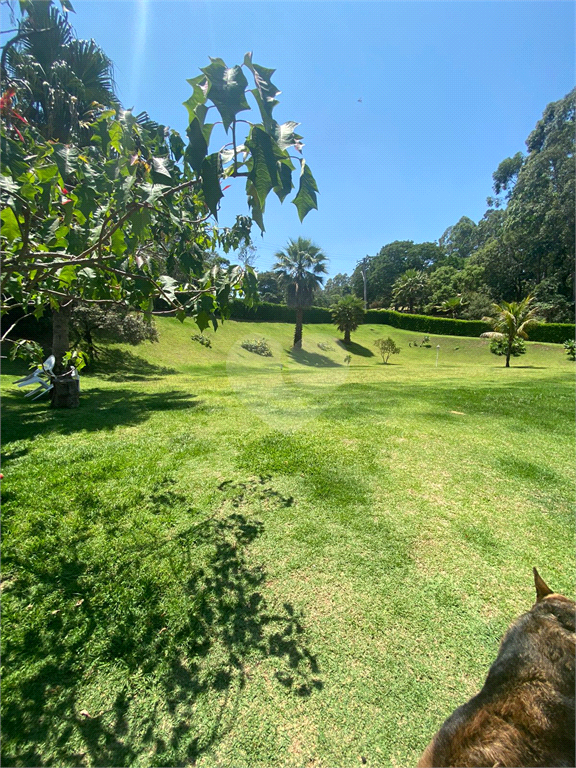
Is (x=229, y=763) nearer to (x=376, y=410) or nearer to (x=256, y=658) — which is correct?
(x=256, y=658)

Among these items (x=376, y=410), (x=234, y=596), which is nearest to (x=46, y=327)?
(x=376, y=410)

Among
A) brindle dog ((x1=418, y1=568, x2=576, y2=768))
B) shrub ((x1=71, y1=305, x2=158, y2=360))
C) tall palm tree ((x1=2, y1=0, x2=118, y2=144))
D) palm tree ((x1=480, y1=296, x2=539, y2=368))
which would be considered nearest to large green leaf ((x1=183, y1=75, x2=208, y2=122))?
brindle dog ((x1=418, y1=568, x2=576, y2=768))

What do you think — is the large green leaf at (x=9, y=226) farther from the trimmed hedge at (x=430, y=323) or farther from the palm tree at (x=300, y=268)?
the trimmed hedge at (x=430, y=323)

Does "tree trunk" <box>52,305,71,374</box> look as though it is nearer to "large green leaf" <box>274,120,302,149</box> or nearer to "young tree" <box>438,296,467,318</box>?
"large green leaf" <box>274,120,302,149</box>

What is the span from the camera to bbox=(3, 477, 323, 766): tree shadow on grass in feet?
5.91

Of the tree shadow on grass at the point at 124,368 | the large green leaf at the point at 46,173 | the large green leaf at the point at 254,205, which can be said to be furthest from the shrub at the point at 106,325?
the large green leaf at the point at 254,205

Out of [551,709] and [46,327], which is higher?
[46,327]

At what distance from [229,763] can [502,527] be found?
3.37m

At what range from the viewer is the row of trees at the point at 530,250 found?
3881cm

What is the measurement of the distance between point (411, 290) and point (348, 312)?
23060 millimetres

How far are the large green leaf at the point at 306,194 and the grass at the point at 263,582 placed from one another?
2.67 meters

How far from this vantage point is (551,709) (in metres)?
1.05

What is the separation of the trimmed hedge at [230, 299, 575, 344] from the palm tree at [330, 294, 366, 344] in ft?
23.9

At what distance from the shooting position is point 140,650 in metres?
2.32
